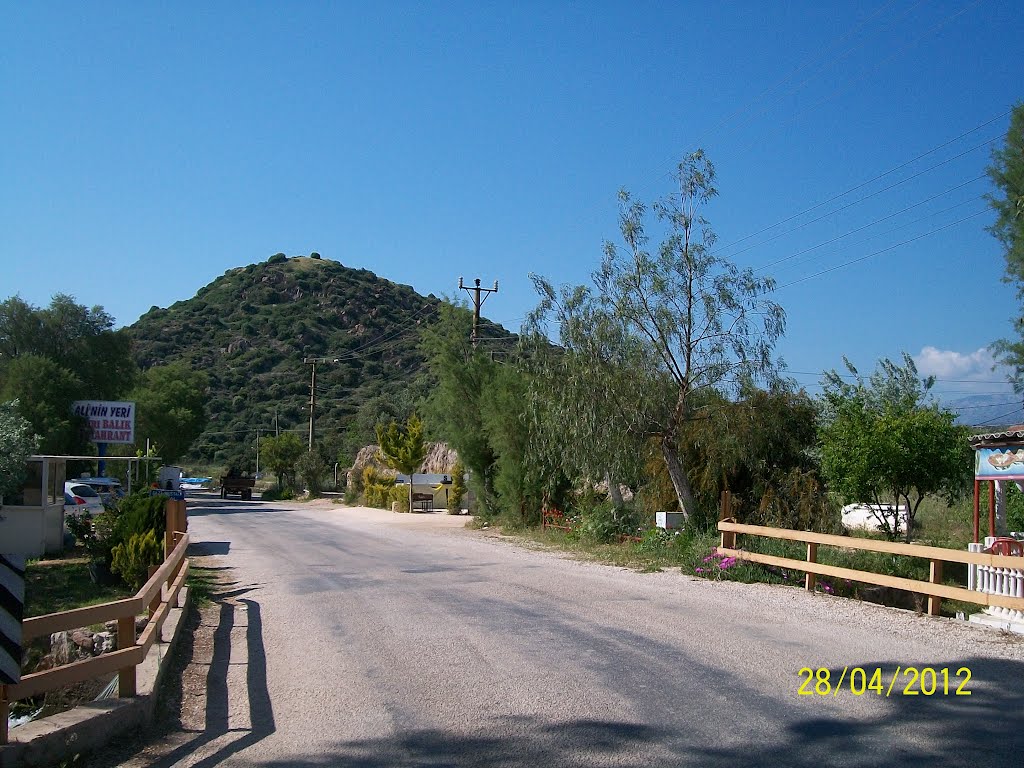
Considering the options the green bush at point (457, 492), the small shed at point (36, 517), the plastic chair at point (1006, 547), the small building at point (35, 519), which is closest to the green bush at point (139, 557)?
the small shed at point (36, 517)

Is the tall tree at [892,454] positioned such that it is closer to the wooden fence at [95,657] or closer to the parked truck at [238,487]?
the wooden fence at [95,657]

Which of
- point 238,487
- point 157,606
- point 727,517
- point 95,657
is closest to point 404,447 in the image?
point 238,487

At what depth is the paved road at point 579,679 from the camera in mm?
A: 6051

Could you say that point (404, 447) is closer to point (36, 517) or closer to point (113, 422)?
point (113, 422)

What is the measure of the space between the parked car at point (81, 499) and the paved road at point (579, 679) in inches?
646

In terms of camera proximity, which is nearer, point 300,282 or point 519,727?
point 519,727

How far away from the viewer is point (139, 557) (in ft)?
52.0

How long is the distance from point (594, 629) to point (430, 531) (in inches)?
793

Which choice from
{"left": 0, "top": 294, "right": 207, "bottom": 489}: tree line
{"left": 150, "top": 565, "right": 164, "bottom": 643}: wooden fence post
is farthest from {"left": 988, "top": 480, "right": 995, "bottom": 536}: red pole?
{"left": 0, "top": 294, "right": 207, "bottom": 489}: tree line

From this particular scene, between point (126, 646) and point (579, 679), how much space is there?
3.79m

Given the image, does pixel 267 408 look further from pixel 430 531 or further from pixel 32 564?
pixel 32 564

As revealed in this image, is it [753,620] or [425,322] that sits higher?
[425,322]

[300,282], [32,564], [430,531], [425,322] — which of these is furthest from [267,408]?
[32,564]

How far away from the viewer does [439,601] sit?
1261 cm
